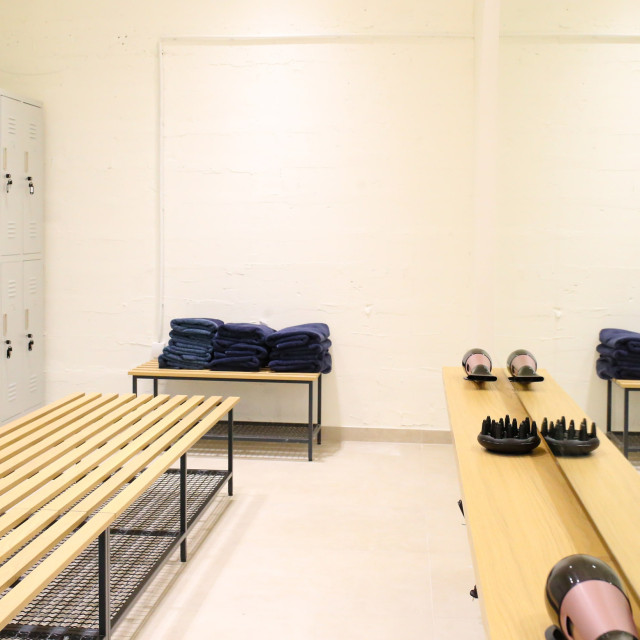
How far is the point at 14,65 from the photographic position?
4805 millimetres

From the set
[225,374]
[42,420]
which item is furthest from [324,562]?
[225,374]

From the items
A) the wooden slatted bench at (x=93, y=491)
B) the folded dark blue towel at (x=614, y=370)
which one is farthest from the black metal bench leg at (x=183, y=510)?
the folded dark blue towel at (x=614, y=370)

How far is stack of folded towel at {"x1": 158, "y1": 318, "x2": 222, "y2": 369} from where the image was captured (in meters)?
4.48

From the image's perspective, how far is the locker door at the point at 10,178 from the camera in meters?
4.41

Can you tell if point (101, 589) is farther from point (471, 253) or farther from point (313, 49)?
point (313, 49)

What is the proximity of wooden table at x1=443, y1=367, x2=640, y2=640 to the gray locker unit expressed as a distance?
10.6 feet

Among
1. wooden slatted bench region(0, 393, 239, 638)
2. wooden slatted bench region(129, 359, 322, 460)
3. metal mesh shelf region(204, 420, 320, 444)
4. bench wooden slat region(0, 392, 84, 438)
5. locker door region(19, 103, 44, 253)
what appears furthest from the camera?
locker door region(19, 103, 44, 253)

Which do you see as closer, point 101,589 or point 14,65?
point 101,589

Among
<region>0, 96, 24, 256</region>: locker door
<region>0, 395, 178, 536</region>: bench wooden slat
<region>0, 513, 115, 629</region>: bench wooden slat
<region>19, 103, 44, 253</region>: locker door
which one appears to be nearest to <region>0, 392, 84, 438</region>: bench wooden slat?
<region>0, 395, 178, 536</region>: bench wooden slat

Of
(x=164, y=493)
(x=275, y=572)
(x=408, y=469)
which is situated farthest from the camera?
(x=408, y=469)

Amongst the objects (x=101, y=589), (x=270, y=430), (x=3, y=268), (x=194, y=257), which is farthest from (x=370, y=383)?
(x=101, y=589)

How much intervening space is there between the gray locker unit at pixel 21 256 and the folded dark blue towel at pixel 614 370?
369 cm

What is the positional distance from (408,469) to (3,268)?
2614 millimetres

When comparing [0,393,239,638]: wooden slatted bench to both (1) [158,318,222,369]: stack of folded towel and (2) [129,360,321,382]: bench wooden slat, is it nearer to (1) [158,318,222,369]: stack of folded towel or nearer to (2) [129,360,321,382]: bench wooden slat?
(2) [129,360,321,382]: bench wooden slat
